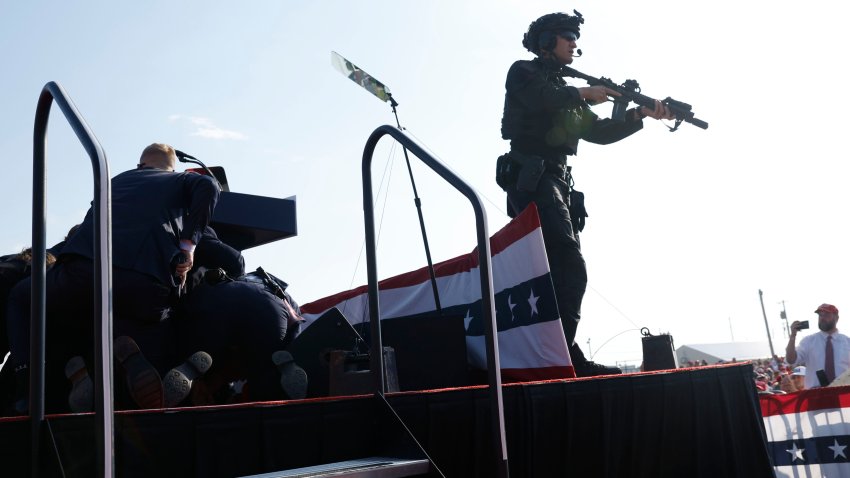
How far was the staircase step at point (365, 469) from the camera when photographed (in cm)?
209

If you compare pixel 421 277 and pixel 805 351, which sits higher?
pixel 421 277

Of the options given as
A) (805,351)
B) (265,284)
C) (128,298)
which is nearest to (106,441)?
(128,298)

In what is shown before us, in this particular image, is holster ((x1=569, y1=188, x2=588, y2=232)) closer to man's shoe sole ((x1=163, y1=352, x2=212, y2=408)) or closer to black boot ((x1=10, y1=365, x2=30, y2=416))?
man's shoe sole ((x1=163, y1=352, x2=212, y2=408))

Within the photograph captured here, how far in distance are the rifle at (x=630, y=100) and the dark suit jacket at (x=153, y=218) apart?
2.95m

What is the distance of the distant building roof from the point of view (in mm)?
48188

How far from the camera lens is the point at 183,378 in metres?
3.03

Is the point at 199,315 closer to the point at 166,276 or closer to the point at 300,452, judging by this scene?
the point at 166,276

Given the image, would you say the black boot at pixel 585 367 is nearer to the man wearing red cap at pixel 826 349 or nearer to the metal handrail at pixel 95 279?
the metal handrail at pixel 95 279

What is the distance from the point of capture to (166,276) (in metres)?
3.19

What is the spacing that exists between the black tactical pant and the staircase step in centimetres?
261

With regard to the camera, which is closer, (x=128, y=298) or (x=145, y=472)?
(x=145, y=472)

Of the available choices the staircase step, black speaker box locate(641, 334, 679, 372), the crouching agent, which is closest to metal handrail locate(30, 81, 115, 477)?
the staircase step

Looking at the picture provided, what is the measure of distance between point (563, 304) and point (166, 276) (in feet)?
8.13

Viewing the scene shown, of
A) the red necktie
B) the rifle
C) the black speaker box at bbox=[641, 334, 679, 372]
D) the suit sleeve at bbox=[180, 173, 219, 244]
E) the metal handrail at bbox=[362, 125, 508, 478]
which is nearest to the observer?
the metal handrail at bbox=[362, 125, 508, 478]
